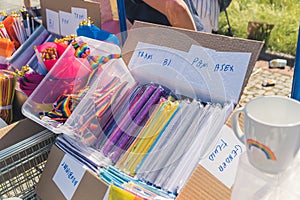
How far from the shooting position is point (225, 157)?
0.89m

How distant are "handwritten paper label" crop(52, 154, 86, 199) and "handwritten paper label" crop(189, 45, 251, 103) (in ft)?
1.49

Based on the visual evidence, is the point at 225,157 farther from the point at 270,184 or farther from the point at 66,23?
the point at 66,23

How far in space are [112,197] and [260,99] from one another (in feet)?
1.58

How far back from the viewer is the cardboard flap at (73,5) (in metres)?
1.47

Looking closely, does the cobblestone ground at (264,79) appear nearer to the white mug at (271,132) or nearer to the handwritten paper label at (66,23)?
the handwritten paper label at (66,23)

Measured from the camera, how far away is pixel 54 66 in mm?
1221

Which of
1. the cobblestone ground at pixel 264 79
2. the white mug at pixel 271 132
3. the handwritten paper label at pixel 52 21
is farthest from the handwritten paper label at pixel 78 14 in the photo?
the cobblestone ground at pixel 264 79

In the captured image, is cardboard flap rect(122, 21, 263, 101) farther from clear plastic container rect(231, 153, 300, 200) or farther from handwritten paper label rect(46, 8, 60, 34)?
handwritten paper label rect(46, 8, 60, 34)

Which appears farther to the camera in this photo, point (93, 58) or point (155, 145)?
point (93, 58)

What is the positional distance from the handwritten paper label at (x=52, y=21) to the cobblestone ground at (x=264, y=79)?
1.59 m

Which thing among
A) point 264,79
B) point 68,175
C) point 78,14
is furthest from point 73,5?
point 264,79

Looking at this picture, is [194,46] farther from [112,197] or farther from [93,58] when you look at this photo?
[112,197]

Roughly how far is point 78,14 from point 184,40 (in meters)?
0.60

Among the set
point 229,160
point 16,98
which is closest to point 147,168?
point 229,160
